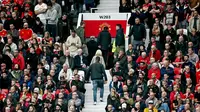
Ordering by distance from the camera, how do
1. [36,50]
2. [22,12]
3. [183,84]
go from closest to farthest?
[183,84], [36,50], [22,12]

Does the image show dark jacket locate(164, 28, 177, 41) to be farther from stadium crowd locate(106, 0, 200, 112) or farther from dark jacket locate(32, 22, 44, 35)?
dark jacket locate(32, 22, 44, 35)

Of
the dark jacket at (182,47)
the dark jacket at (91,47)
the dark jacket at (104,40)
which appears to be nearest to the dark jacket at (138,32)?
the dark jacket at (104,40)

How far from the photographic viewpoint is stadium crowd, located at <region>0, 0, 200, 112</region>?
169 feet

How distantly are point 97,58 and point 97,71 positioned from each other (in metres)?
0.82

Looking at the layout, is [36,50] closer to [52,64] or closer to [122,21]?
[52,64]

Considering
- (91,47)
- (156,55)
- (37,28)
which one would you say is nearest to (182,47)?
(156,55)

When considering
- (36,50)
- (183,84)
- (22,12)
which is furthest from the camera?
(22,12)

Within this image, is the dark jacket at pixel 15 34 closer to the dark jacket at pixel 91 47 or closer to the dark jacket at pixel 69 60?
the dark jacket at pixel 69 60

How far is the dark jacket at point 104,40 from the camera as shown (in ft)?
188

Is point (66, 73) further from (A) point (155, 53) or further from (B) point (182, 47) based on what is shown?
(B) point (182, 47)

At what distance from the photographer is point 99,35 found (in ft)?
189

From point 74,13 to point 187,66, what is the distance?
1007cm

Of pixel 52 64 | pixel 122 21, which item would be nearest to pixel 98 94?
pixel 52 64

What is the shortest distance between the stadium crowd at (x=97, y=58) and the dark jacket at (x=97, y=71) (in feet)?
0.14
